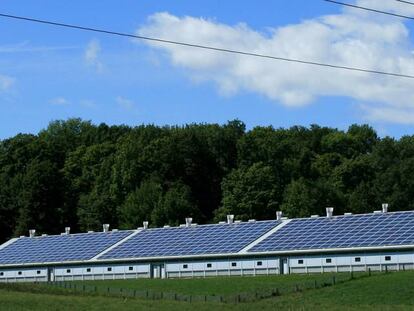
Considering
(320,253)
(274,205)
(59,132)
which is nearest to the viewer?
(320,253)

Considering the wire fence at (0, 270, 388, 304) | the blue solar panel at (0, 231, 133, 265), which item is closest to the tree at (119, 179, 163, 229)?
the blue solar panel at (0, 231, 133, 265)

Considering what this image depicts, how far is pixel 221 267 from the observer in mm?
77250

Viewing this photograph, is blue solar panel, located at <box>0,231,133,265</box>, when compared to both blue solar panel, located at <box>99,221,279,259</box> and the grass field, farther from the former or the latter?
the grass field

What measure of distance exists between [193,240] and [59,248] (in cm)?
1653

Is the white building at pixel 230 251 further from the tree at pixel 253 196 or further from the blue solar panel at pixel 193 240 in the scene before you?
the tree at pixel 253 196

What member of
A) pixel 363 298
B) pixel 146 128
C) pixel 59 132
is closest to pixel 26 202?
pixel 146 128

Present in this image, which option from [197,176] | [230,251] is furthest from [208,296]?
[197,176]

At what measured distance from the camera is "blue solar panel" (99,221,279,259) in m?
78.9

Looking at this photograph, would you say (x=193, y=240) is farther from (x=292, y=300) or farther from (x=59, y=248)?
(x=292, y=300)

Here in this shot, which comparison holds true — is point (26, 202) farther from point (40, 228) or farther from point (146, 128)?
point (146, 128)

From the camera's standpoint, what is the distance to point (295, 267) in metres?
73.9

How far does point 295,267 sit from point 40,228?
2112 inches

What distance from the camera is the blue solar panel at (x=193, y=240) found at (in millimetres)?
78875

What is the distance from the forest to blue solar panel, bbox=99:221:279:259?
2176 cm
